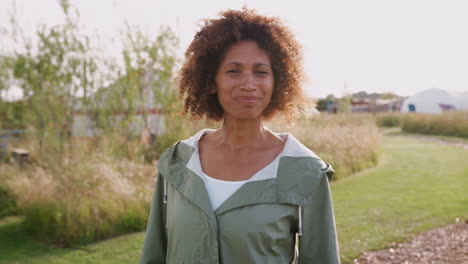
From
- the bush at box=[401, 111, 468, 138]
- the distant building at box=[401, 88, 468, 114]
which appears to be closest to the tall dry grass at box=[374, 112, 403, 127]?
the bush at box=[401, 111, 468, 138]

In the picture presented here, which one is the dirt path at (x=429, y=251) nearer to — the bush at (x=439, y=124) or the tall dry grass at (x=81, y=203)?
the tall dry grass at (x=81, y=203)

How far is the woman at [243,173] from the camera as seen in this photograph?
191 cm

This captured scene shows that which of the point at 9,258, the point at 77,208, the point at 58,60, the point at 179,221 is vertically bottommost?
the point at 9,258

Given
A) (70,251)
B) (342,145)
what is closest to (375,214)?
(70,251)

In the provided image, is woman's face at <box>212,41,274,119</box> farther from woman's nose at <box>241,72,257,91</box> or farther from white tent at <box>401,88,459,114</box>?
white tent at <box>401,88,459,114</box>

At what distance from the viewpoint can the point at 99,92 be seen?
10172 millimetres

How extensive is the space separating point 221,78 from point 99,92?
28.2 ft

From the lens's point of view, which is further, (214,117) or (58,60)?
(58,60)

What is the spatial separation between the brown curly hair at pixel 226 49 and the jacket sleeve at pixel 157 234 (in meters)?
0.55

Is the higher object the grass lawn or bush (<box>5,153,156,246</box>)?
bush (<box>5,153,156,246</box>)

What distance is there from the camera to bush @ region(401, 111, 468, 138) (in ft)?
83.4

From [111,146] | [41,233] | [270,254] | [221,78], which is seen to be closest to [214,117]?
[221,78]

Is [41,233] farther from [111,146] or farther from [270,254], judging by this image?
[270,254]

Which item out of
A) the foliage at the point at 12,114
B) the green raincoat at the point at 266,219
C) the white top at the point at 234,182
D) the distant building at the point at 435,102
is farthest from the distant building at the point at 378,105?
the green raincoat at the point at 266,219
